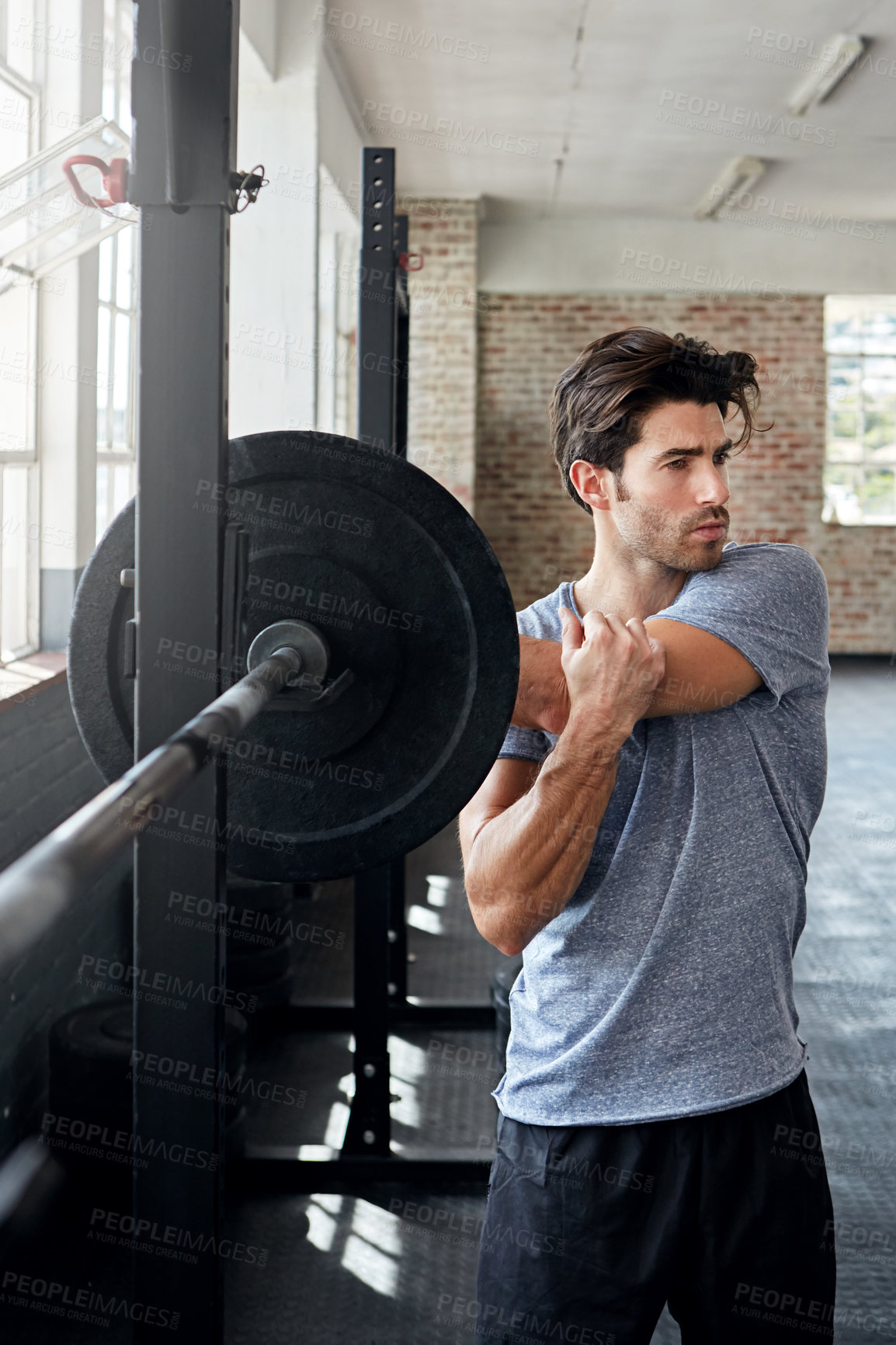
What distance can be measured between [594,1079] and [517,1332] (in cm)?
25

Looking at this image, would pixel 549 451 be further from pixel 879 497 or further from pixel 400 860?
pixel 400 860

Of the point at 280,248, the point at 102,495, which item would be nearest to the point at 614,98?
the point at 280,248

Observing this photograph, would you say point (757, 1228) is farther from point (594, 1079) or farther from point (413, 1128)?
point (413, 1128)

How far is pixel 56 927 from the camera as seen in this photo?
2045 mm

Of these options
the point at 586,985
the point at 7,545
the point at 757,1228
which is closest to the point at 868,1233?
the point at 757,1228

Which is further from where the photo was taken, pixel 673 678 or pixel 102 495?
pixel 102 495

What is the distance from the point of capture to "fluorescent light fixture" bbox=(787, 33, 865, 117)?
4867mm

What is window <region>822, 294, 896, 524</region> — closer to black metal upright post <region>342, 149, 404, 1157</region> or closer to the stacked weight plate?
black metal upright post <region>342, 149, 404, 1157</region>

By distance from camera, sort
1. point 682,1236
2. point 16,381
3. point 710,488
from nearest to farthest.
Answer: point 682,1236, point 710,488, point 16,381

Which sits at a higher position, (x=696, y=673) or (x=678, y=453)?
(x=678, y=453)

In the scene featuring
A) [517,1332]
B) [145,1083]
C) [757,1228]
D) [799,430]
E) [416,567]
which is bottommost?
[517,1332]

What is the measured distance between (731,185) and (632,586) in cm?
688

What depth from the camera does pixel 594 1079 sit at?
3.52 ft

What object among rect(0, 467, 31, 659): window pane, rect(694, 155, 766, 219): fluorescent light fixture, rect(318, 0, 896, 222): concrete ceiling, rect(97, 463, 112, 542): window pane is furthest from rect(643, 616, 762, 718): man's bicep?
rect(694, 155, 766, 219): fluorescent light fixture
